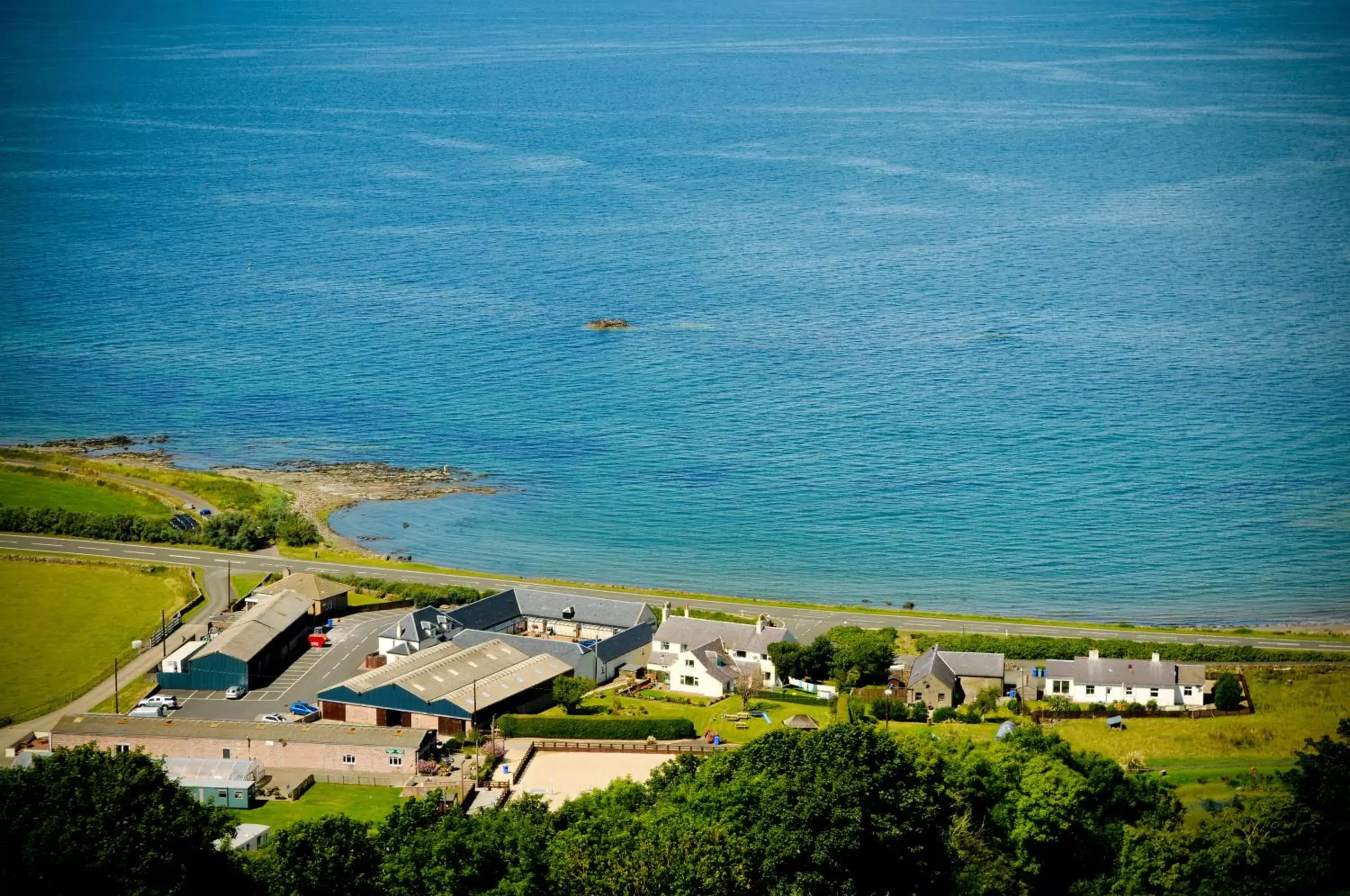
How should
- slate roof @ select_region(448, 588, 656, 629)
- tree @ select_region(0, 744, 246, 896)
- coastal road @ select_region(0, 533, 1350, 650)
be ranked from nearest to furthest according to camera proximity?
tree @ select_region(0, 744, 246, 896) → slate roof @ select_region(448, 588, 656, 629) → coastal road @ select_region(0, 533, 1350, 650)

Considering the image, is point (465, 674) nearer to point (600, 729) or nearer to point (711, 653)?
point (600, 729)

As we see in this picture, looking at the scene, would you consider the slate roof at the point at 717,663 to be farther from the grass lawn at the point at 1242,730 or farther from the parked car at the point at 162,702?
the parked car at the point at 162,702

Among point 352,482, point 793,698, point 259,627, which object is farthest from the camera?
point 352,482

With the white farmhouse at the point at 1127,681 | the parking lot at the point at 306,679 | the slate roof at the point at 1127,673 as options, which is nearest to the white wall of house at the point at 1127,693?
the white farmhouse at the point at 1127,681

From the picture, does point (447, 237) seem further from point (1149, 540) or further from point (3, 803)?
point (3, 803)

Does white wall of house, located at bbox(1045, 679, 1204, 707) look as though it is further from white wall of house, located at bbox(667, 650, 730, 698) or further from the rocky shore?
the rocky shore

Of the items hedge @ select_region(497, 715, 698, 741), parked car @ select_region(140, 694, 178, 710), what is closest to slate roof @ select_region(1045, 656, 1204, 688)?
hedge @ select_region(497, 715, 698, 741)

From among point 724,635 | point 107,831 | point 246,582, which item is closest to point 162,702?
point 246,582
